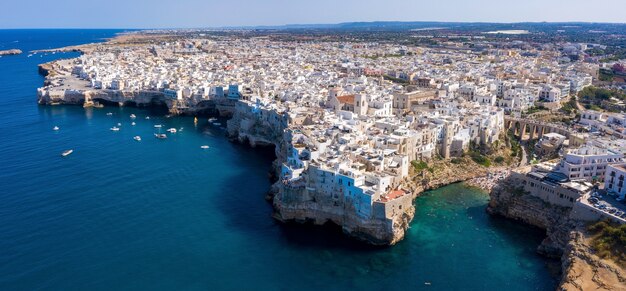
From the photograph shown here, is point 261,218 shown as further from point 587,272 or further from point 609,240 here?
point 609,240

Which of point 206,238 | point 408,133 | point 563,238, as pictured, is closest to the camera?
point 563,238

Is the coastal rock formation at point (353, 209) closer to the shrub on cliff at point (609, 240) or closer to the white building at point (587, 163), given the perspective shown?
the white building at point (587, 163)

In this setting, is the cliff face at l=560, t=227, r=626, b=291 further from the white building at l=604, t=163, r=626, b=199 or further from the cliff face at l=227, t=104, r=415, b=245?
the cliff face at l=227, t=104, r=415, b=245

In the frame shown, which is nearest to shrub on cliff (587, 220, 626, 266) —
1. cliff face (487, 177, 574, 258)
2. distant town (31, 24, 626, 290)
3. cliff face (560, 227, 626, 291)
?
distant town (31, 24, 626, 290)

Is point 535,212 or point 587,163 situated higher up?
point 587,163

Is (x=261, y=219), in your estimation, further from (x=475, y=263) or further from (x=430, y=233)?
(x=475, y=263)

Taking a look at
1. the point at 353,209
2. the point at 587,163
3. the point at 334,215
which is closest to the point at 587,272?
the point at 587,163

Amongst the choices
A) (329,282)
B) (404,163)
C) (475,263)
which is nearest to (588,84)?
(404,163)

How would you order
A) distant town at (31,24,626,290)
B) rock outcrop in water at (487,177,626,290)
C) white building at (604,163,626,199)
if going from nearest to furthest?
rock outcrop in water at (487,177,626,290) → white building at (604,163,626,199) → distant town at (31,24,626,290)
